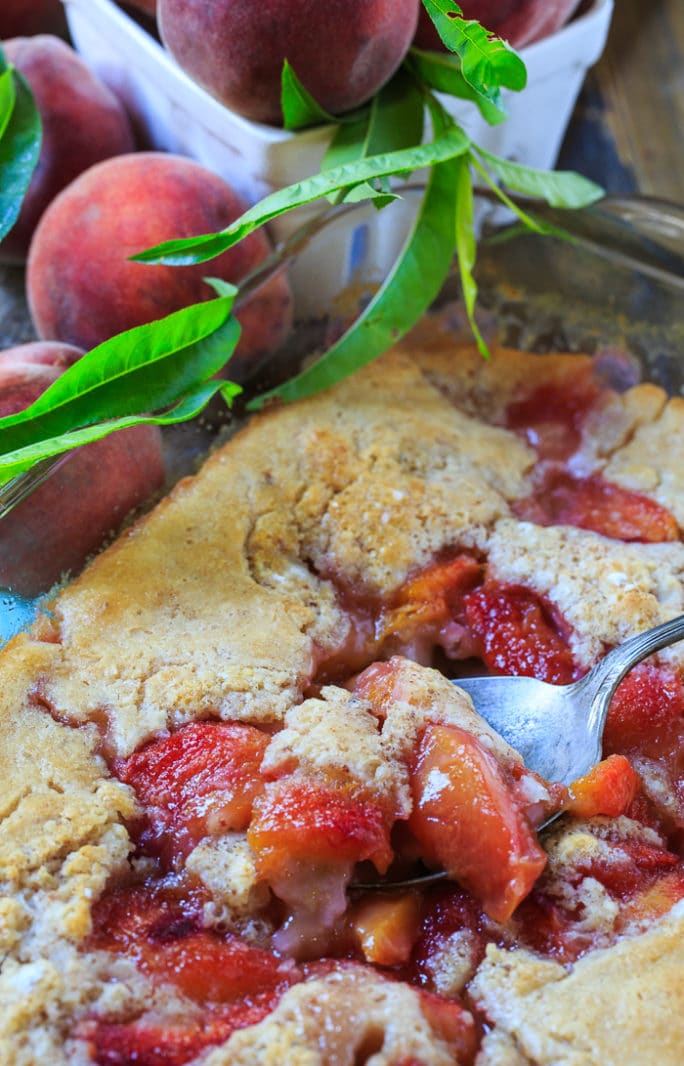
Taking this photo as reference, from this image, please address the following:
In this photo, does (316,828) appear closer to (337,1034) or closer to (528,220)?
(337,1034)

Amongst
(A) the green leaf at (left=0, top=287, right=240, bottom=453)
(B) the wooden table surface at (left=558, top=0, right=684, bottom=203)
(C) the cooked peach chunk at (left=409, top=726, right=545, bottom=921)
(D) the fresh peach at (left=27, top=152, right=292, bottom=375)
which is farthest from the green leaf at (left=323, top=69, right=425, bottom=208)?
(C) the cooked peach chunk at (left=409, top=726, right=545, bottom=921)

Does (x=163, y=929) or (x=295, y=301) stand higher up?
(x=295, y=301)

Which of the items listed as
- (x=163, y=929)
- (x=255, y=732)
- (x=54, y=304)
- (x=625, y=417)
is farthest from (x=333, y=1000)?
(x=54, y=304)

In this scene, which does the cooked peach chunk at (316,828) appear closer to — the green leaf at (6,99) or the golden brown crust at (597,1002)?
the golden brown crust at (597,1002)

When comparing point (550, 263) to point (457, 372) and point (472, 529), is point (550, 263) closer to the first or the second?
point (457, 372)

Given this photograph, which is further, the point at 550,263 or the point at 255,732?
the point at 550,263

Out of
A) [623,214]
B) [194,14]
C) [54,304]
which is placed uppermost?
[194,14]
